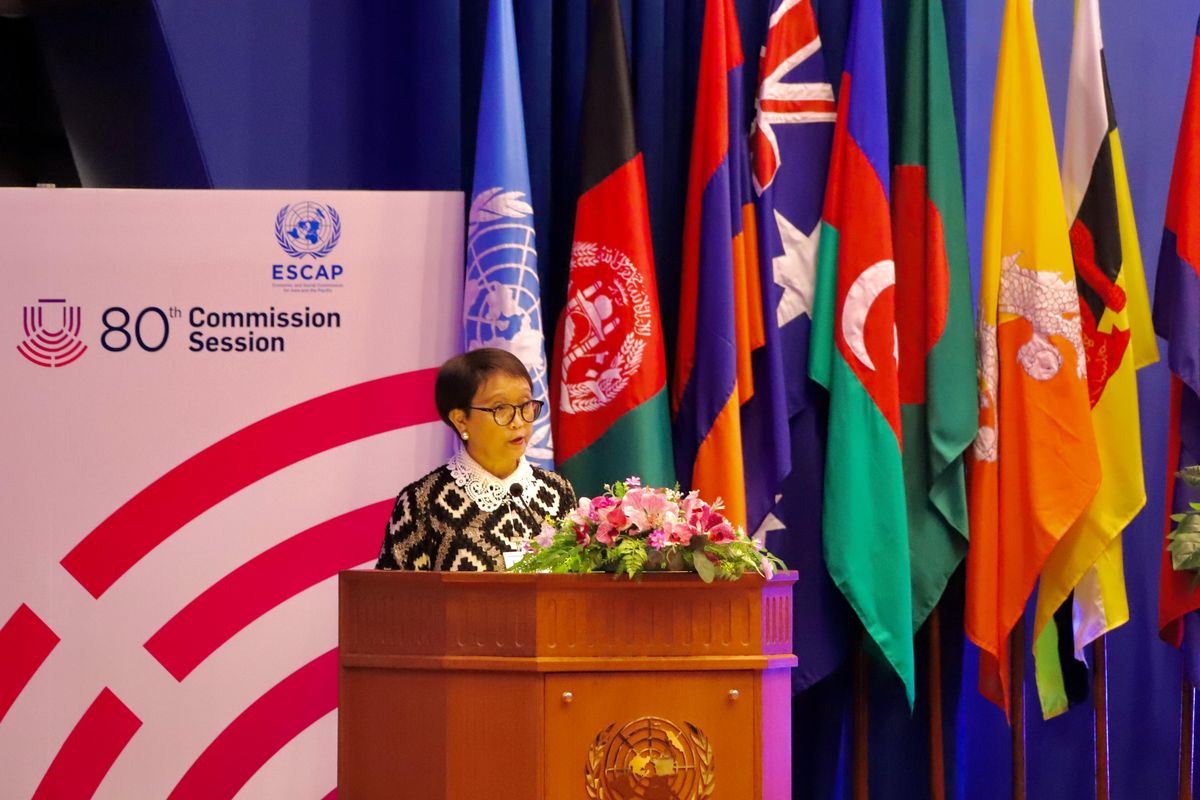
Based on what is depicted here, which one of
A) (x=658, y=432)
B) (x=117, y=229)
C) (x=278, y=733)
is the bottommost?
(x=278, y=733)

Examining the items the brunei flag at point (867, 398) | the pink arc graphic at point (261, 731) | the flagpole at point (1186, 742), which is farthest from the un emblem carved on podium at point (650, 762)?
the flagpole at point (1186, 742)

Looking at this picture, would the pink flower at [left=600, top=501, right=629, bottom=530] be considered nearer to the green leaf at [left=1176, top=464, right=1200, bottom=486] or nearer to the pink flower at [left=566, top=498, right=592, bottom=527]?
the pink flower at [left=566, top=498, right=592, bottom=527]

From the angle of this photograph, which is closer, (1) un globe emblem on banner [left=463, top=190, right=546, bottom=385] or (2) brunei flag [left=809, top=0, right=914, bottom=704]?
(1) un globe emblem on banner [left=463, top=190, right=546, bottom=385]

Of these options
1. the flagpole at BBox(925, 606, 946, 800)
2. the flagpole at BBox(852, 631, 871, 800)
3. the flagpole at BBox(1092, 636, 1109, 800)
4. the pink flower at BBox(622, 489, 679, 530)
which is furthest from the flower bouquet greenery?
the pink flower at BBox(622, 489, 679, 530)

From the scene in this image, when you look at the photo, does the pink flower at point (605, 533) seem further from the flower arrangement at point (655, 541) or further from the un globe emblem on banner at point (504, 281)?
the un globe emblem on banner at point (504, 281)

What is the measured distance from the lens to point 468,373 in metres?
3.12

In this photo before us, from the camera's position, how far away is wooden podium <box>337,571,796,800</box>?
7.65 feet

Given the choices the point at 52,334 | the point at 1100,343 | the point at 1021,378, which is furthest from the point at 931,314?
the point at 52,334

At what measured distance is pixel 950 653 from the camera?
14.3 feet

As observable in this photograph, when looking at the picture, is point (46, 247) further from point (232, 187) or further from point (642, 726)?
point (642, 726)

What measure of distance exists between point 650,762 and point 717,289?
6.18ft

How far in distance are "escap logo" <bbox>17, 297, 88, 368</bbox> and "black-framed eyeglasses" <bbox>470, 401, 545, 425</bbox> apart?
114 centimetres

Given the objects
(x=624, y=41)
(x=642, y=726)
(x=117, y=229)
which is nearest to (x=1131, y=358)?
(x=624, y=41)

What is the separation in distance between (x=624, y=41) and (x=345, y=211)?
0.94 m
